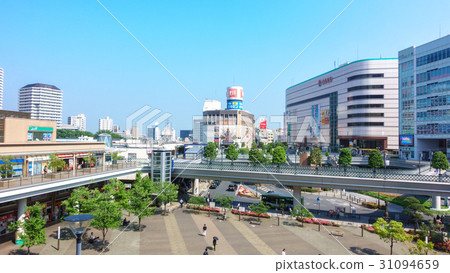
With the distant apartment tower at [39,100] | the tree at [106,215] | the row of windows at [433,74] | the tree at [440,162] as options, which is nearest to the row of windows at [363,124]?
the row of windows at [433,74]

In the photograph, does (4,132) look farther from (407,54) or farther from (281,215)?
(407,54)

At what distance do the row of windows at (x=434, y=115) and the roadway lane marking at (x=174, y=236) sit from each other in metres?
51.0

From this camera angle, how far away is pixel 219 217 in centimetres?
2816

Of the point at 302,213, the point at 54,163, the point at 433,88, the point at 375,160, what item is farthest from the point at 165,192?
the point at 433,88

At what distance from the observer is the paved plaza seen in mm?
18391

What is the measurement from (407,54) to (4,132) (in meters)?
70.2

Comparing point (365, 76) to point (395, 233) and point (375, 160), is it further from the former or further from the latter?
point (395, 233)

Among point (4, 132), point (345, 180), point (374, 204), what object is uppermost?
point (4, 132)

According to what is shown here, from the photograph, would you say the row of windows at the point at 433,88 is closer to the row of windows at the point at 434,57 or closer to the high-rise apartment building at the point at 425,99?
the high-rise apartment building at the point at 425,99

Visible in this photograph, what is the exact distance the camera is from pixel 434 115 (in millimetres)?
48531

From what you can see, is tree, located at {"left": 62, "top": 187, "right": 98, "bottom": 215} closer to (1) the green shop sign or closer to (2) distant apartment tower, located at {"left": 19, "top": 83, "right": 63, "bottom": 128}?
(1) the green shop sign

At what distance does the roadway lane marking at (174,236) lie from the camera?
1848 centimetres

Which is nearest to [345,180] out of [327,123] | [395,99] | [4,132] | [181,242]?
[181,242]

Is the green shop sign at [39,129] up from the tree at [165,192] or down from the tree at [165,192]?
up
